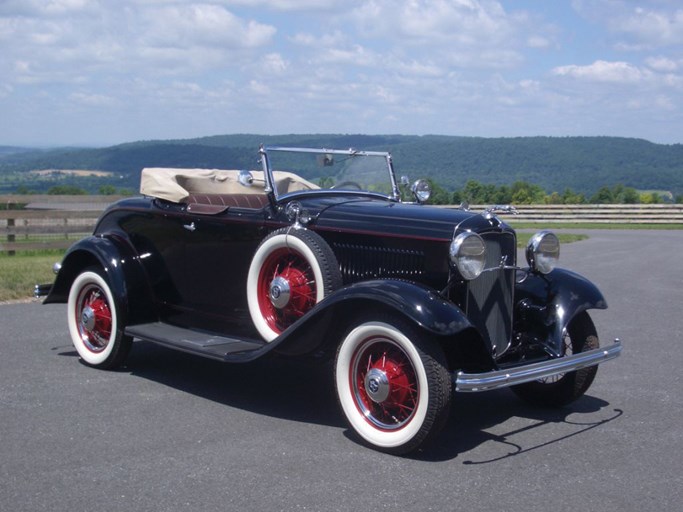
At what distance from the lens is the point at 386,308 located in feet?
15.3

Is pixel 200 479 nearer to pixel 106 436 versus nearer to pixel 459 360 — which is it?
pixel 106 436

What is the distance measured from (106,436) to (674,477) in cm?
308

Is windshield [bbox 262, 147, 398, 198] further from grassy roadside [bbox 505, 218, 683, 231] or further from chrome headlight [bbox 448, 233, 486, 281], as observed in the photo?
grassy roadside [bbox 505, 218, 683, 231]

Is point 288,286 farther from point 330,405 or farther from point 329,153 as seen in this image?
point 329,153

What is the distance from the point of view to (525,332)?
18.2 ft

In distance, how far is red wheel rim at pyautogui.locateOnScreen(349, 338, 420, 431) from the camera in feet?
15.2

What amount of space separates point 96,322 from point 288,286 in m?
2.04

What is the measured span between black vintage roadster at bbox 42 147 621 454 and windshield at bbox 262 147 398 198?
0.04 feet

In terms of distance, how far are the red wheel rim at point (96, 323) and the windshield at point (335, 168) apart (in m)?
1.80

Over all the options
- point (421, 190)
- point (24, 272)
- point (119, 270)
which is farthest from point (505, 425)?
point (24, 272)

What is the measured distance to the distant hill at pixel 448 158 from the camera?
713 centimetres

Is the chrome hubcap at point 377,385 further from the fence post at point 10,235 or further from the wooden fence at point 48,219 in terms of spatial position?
the fence post at point 10,235

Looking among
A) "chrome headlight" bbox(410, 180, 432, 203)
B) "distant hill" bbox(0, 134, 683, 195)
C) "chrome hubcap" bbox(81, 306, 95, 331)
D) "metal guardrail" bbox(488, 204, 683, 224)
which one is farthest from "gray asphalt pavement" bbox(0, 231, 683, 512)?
"metal guardrail" bbox(488, 204, 683, 224)

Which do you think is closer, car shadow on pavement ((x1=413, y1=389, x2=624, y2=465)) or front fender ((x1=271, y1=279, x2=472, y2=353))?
front fender ((x1=271, y1=279, x2=472, y2=353))
